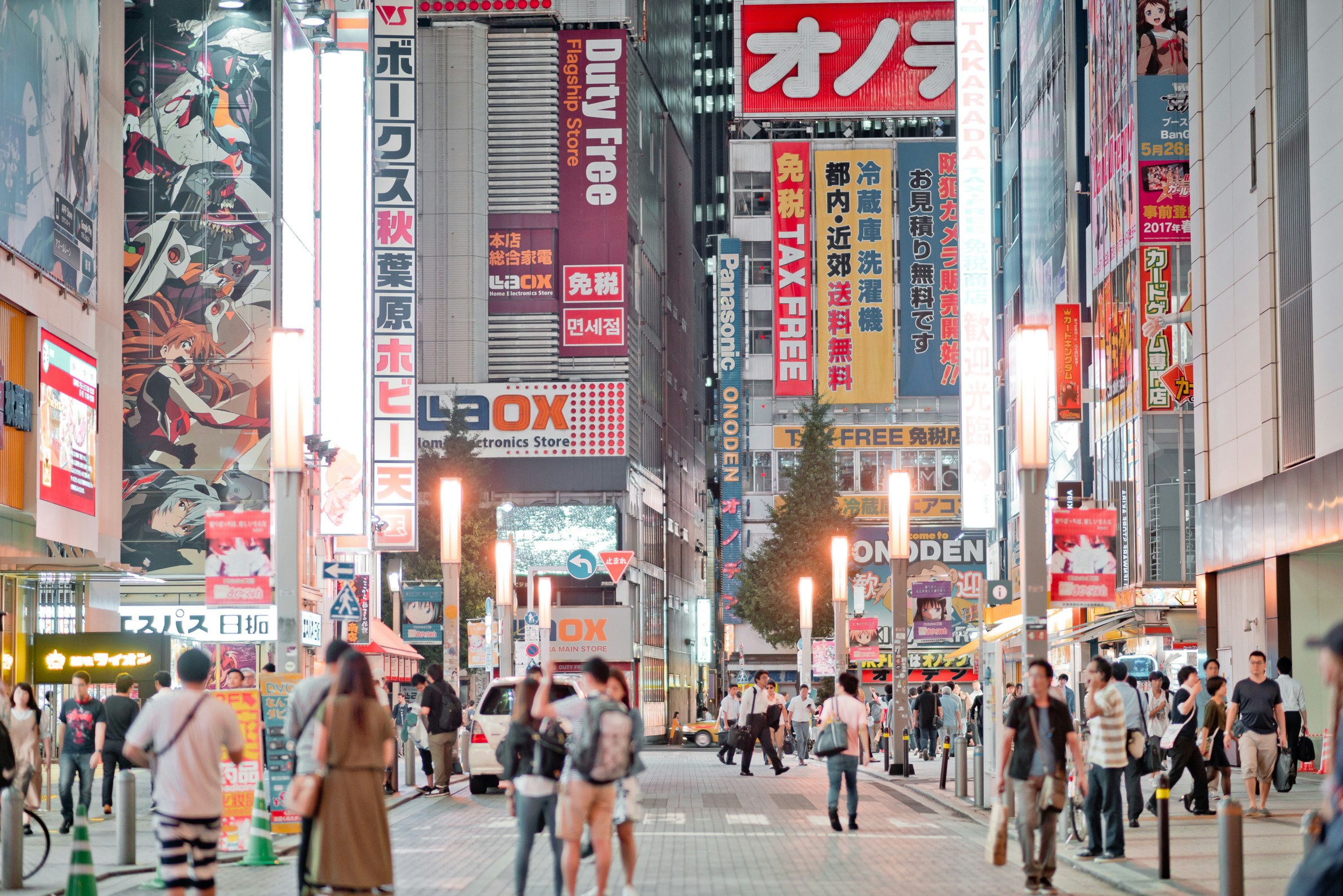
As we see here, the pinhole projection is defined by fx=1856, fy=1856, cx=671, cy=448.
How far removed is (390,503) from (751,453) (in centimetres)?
3914

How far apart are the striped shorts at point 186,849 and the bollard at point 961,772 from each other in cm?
1652

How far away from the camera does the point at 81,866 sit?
485 inches

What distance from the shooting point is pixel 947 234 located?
82188 mm

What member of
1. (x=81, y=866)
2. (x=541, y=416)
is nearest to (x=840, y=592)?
(x=81, y=866)

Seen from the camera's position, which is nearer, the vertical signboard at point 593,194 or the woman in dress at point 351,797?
the woman in dress at point 351,797

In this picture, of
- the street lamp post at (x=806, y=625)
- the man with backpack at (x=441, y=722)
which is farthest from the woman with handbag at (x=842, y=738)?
the street lamp post at (x=806, y=625)

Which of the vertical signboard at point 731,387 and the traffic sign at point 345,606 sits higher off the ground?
the vertical signboard at point 731,387

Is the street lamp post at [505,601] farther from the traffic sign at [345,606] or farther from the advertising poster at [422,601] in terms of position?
the traffic sign at [345,606]

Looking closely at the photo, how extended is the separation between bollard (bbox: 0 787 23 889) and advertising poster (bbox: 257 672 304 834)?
14.2ft

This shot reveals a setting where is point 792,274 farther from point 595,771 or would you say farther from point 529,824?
point 595,771

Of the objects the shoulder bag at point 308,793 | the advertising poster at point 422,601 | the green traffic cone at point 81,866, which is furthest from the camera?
the advertising poster at point 422,601

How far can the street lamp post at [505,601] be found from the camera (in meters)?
37.2

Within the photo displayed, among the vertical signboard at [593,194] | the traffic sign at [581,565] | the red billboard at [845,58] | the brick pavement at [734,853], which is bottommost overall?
the brick pavement at [734,853]

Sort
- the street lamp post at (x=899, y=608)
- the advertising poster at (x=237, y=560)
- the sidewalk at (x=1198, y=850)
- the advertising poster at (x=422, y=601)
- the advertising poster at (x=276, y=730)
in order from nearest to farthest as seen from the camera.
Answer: the sidewalk at (x=1198, y=850), the advertising poster at (x=237, y=560), the advertising poster at (x=276, y=730), the advertising poster at (x=422, y=601), the street lamp post at (x=899, y=608)
